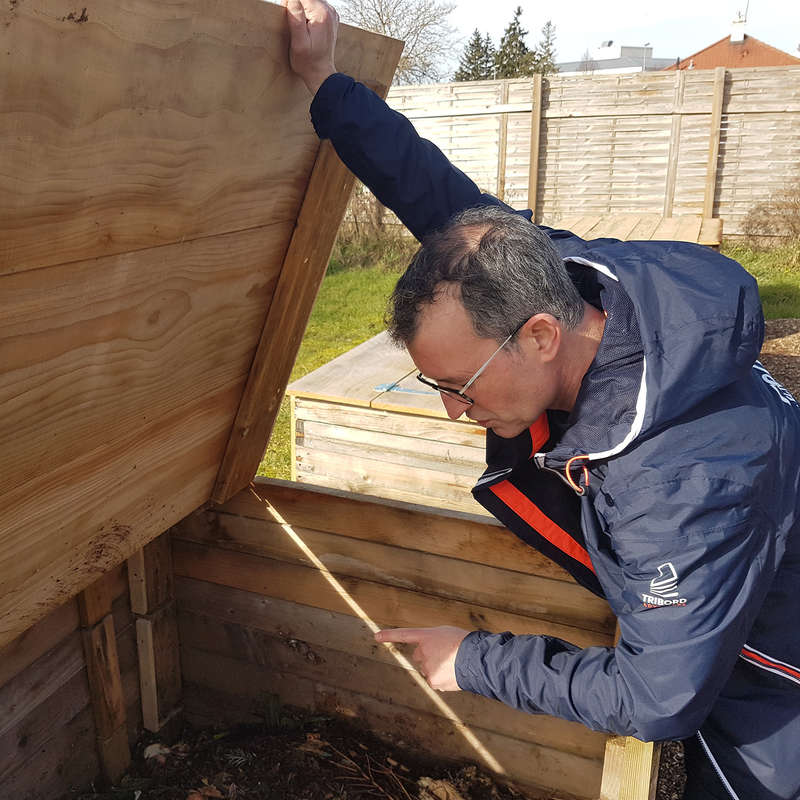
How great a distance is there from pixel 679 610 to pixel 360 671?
1.54 metres

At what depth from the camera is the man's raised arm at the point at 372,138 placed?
1.33 metres

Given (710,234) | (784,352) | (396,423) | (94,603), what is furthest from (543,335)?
(784,352)

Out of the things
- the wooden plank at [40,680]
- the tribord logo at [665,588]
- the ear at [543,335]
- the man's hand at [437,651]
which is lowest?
the wooden plank at [40,680]

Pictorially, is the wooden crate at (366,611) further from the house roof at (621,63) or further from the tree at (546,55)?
the house roof at (621,63)

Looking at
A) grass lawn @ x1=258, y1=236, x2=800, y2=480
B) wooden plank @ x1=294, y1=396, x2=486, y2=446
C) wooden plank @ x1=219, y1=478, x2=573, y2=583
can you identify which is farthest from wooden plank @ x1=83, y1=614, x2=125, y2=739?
grass lawn @ x1=258, y1=236, x2=800, y2=480

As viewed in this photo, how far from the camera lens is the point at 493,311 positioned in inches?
53.9

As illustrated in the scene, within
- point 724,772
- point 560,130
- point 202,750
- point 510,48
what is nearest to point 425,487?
point 202,750

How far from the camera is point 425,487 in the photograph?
356 cm

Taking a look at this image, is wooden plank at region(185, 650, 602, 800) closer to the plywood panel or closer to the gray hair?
the plywood panel

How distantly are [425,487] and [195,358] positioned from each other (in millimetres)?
2048

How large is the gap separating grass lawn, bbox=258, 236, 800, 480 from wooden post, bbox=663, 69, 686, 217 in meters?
1.03

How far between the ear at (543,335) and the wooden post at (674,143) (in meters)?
10.0

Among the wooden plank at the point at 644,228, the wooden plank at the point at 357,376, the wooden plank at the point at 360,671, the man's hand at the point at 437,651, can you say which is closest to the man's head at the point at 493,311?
the man's hand at the point at 437,651

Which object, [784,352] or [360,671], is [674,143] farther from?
[360,671]
